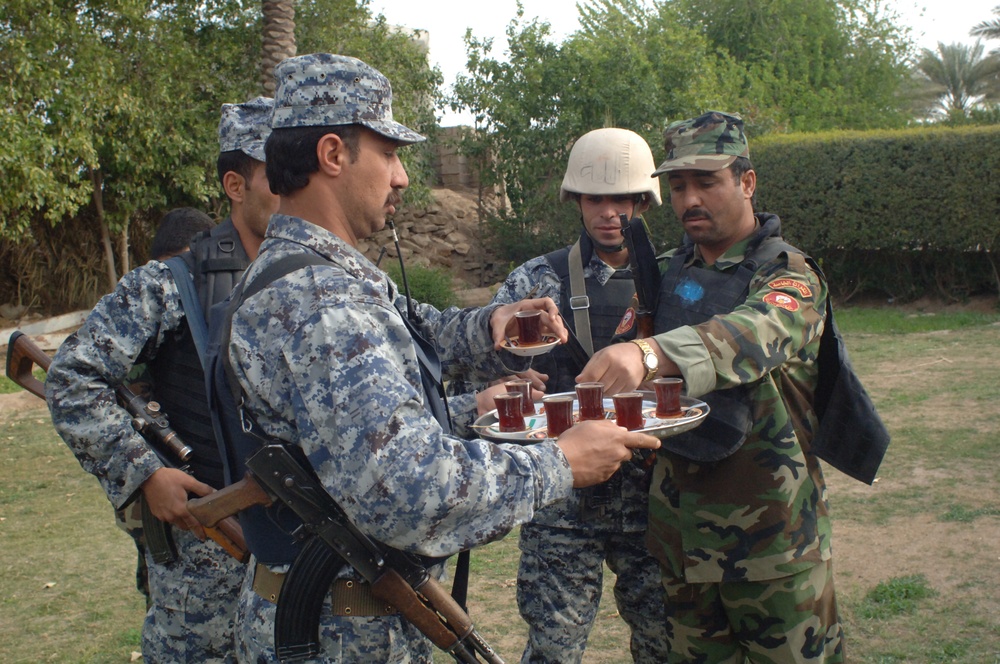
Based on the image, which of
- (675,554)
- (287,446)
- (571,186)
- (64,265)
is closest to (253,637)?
(287,446)

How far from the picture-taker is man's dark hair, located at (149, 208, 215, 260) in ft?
14.3

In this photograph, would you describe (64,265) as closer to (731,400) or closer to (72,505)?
(72,505)

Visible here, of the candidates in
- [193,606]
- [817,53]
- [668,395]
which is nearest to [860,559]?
[668,395]

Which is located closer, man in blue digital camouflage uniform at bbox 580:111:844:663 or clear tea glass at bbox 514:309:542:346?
man in blue digital camouflage uniform at bbox 580:111:844:663

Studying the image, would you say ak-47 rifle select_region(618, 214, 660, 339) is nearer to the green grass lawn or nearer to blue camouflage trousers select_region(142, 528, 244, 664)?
blue camouflage trousers select_region(142, 528, 244, 664)

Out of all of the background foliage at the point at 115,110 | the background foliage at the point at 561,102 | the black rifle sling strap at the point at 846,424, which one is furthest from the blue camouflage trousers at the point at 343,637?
the background foliage at the point at 561,102

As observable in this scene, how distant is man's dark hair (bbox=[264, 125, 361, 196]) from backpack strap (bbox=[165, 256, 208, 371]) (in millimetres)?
1123

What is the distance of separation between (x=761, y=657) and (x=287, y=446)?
1.87 metres

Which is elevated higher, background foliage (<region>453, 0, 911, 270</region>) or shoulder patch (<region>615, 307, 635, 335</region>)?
background foliage (<region>453, 0, 911, 270</region>)

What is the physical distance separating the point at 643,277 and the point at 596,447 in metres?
1.56

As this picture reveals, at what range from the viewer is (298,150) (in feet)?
7.48

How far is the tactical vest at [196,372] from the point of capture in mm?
3365

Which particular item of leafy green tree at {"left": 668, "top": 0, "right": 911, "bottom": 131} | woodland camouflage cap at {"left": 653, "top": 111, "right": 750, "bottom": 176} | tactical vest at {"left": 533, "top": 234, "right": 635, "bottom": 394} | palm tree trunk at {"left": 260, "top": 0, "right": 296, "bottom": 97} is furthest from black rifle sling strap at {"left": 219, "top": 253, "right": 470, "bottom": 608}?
leafy green tree at {"left": 668, "top": 0, "right": 911, "bottom": 131}

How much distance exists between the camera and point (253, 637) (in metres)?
2.37
